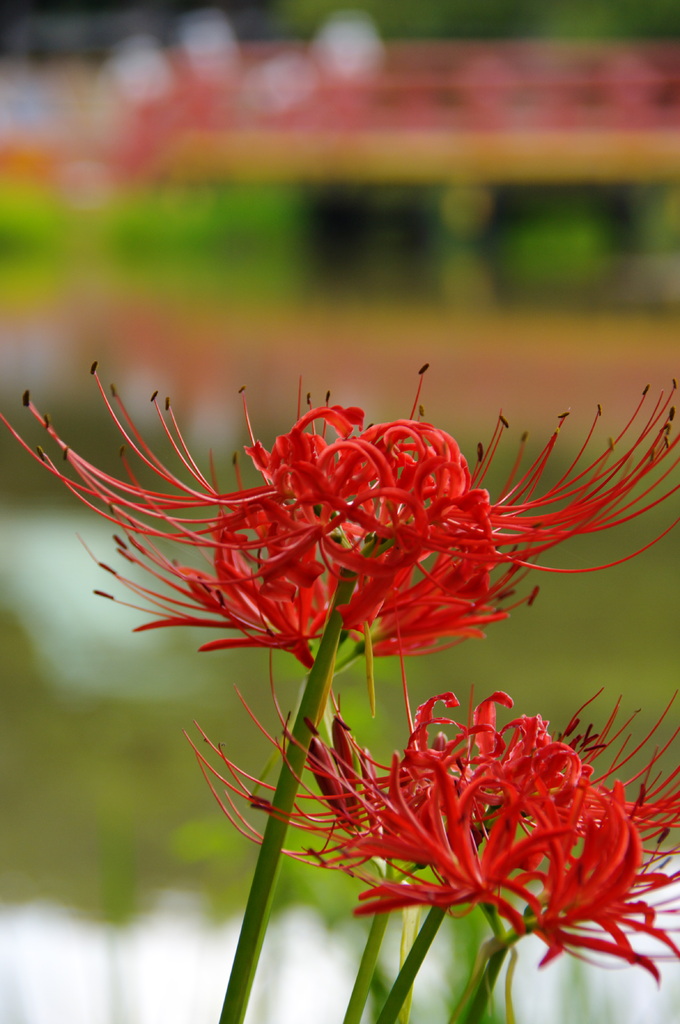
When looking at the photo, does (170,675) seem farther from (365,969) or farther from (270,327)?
(270,327)

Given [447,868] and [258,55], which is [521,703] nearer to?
[447,868]

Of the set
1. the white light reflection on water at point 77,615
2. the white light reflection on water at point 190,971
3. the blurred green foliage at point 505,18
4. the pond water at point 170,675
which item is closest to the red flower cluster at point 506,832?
the pond water at point 170,675

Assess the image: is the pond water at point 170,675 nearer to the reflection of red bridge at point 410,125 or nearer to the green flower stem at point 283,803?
the green flower stem at point 283,803

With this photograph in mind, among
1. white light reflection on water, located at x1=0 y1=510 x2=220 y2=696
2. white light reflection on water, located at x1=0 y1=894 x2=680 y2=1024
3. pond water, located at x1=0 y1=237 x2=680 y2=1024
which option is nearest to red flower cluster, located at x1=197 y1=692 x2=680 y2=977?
pond water, located at x1=0 y1=237 x2=680 y2=1024

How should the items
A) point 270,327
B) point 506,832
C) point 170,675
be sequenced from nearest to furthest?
1. point 506,832
2. point 170,675
3. point 270,327

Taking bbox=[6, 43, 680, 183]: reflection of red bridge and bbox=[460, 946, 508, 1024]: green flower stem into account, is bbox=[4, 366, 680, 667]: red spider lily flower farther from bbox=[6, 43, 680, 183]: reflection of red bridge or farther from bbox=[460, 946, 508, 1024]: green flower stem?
bbox=[6, 43, 680, 183]: reflection of red bridge

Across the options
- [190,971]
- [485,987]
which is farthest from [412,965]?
[190,971]
